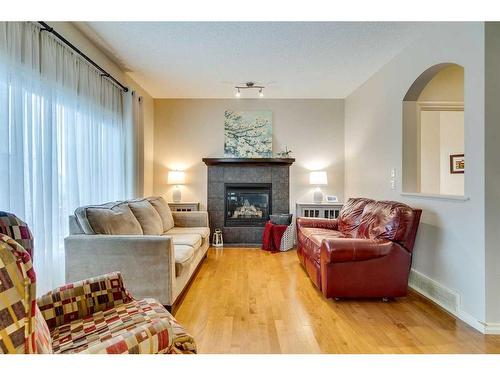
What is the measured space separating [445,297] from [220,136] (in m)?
4.04

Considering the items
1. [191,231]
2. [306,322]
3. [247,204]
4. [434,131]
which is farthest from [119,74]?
[434,131]

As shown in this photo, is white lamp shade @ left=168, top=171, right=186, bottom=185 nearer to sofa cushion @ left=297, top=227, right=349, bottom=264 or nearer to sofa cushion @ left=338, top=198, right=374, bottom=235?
sofa cushion @ left=297, top=227, right=349, bottom=264

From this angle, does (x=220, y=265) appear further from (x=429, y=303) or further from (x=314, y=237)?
(x=429, y=303)

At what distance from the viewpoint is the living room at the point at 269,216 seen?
5.08ft

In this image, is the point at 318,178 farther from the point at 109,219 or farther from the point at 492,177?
the point at 109,219

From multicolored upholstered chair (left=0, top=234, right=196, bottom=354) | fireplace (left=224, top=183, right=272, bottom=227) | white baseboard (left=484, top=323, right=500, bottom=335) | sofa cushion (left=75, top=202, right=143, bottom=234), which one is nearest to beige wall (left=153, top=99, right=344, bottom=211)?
fireplace (left=224, top=183, right=272, bottom=227)

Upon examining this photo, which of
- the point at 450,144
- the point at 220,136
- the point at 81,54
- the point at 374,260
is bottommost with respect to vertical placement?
the point at 374,260

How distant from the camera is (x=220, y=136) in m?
5.14

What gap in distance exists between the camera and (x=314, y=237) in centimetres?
316

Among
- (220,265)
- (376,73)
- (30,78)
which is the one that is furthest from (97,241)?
(376,73)

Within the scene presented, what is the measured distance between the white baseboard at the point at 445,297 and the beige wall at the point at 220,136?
2.49 m

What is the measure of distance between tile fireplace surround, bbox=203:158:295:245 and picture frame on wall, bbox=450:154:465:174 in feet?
8.14
